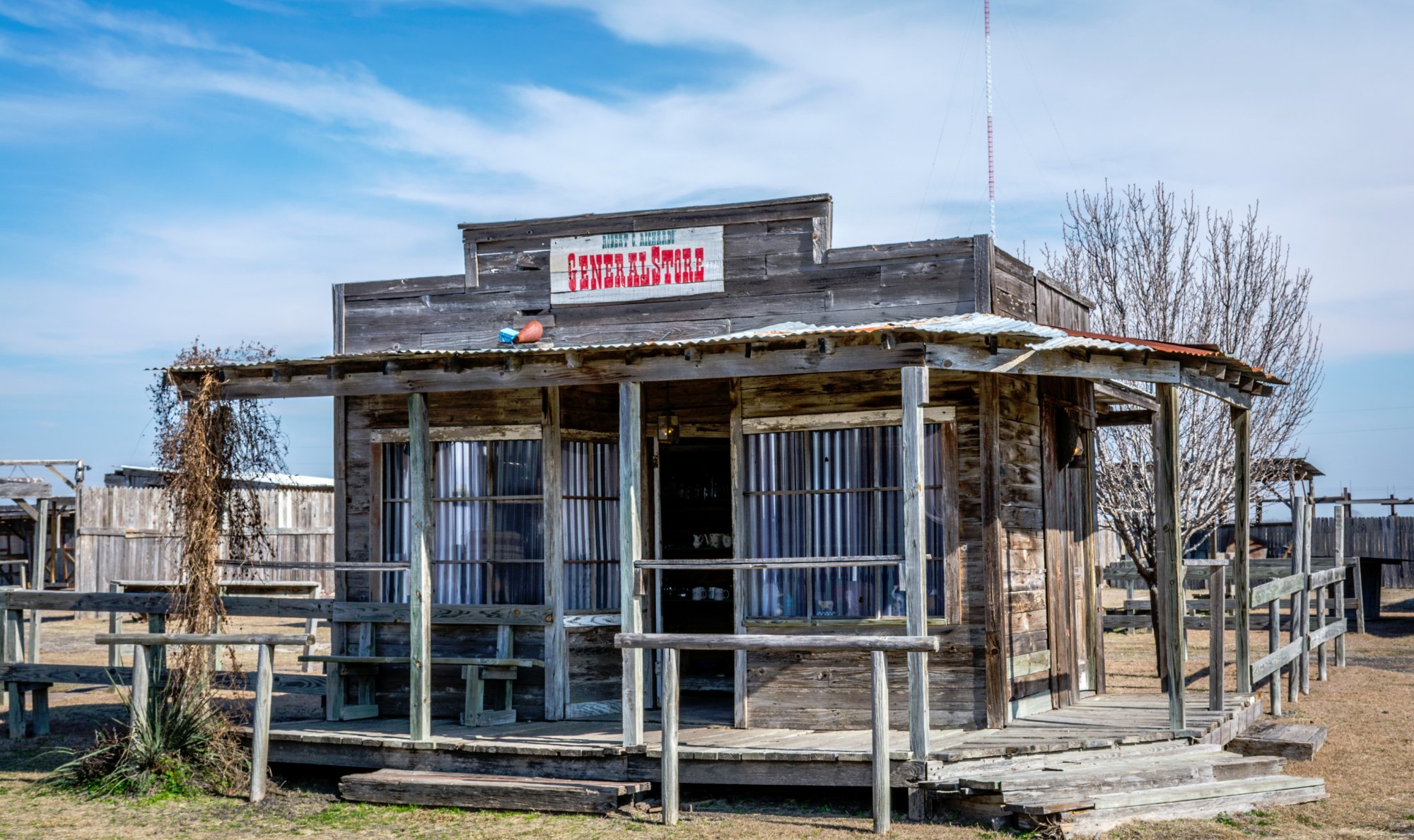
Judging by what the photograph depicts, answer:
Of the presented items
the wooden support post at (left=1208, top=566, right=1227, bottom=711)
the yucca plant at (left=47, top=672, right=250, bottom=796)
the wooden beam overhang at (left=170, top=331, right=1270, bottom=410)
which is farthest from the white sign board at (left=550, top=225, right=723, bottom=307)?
the wooden support post at (left=1208, top=566, right=1227, bottom=711)

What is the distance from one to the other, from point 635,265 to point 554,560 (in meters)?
2.47

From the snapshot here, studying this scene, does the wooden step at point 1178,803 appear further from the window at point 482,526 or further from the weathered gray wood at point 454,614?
the window at point 482,526

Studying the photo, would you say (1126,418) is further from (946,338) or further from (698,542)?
(946,338)

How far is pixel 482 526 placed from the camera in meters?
10.9

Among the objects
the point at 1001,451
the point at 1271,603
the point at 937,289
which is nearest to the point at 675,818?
the point at 1001,451

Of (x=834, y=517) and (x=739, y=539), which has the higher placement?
(x=834, y=517)

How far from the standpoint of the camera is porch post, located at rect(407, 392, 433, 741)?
954cm

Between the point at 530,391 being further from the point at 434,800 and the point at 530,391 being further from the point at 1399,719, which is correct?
the point at 1399,719

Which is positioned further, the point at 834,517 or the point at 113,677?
the point at 113,677

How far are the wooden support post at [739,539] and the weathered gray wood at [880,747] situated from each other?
1.98 m

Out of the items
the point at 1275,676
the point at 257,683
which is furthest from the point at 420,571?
the point at 1275,676

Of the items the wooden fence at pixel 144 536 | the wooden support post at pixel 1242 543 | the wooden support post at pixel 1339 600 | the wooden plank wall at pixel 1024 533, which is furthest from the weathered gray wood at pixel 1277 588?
the wooden fence at pixel 144 536

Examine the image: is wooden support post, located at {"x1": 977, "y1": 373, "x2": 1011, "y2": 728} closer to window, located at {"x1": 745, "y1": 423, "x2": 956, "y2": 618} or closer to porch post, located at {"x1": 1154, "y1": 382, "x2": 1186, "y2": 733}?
window, located at {"x1": 745, "y1": 423, "x2": 956, "y2": 618}

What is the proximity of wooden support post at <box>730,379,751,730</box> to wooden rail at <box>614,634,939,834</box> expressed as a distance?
137 cm
